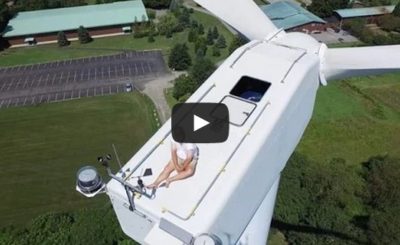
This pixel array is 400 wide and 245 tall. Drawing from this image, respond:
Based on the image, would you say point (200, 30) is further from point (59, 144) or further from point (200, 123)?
point (200, 123)

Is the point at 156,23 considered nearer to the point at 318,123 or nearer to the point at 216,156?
the point at 318,123

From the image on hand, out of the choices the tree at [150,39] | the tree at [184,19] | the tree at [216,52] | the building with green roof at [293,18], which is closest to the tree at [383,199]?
the tree at [216,52]

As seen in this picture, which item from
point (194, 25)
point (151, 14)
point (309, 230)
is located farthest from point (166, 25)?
point (309, 230)

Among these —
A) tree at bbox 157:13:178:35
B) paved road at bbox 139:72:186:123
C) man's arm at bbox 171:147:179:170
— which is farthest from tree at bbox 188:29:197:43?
man's arm at bbox 171:147:179:170

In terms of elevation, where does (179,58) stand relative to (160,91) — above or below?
above

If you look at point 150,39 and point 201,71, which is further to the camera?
point 150,39

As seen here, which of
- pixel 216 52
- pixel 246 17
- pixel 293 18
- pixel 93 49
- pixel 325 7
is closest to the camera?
pixel 246 17
